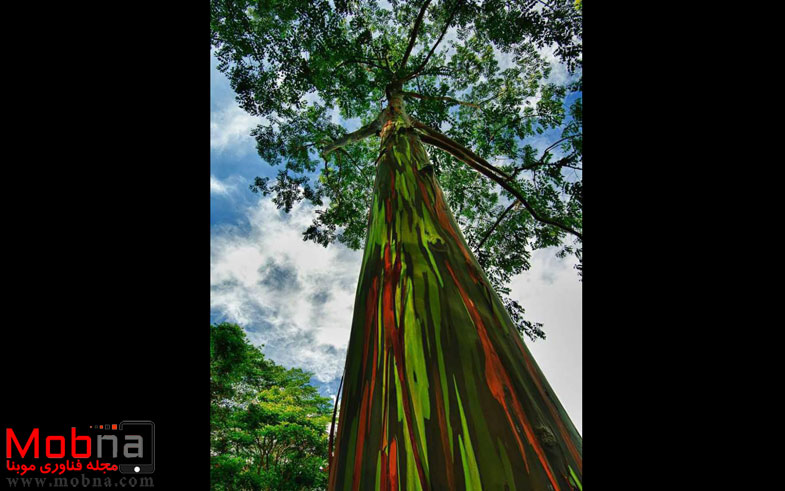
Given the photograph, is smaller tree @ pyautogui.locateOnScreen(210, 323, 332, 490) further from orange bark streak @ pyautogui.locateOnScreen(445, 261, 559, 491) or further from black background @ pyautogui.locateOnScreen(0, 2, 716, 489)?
orange bark streak @ pyautogui.locateOnScreen(445, 261, 559, 491)

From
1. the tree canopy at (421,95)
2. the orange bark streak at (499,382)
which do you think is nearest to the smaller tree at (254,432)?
the tree canopy at (421,95)

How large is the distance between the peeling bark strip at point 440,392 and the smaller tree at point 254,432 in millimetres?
5196

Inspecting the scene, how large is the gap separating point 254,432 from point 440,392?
589 centimetres

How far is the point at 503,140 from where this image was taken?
14.2 feet

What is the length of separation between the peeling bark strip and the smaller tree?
205 inches

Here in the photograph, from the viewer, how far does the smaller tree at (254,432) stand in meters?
4.63

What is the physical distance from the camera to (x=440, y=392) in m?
A: 0.65
